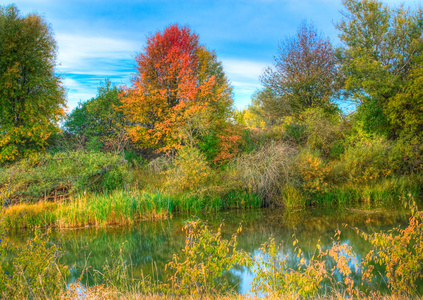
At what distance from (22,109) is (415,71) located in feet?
76.4

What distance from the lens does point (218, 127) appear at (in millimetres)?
20734

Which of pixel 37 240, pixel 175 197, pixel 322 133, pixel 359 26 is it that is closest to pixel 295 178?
pixel 175 197

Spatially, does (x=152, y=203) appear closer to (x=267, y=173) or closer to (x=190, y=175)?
(x=190, y=175)

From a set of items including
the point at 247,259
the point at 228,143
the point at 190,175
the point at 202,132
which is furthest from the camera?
the point at 228,143

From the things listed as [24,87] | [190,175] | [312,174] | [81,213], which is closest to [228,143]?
[190,175]

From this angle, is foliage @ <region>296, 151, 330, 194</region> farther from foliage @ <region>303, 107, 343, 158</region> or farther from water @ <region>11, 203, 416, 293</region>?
foliage @ <region>303, 107, 343, 158</region>

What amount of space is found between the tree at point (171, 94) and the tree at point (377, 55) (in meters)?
8.93

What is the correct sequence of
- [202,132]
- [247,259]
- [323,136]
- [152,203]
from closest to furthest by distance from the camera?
[247,259]
[152,203]
[202,132]
[323,136]

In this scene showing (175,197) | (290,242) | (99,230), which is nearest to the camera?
(290,242)

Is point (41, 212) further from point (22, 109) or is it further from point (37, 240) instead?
point (22, 109)

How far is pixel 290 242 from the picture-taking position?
9164 millimetres

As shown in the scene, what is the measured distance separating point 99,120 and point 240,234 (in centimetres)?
1551

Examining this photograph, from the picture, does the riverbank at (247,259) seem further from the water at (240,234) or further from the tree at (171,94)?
the tree at (171,94)

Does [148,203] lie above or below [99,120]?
below
